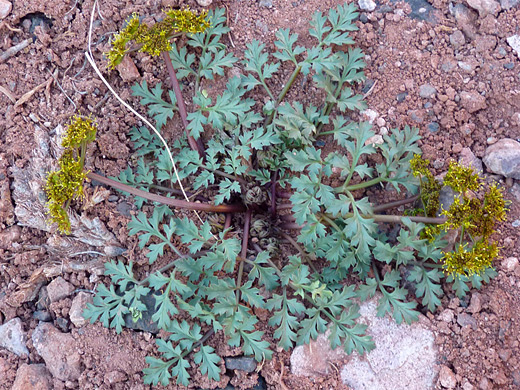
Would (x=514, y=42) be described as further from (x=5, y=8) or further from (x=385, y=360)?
(x=5, y=8)

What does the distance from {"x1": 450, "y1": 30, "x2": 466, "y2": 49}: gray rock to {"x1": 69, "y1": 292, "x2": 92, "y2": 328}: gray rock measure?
12.8ft

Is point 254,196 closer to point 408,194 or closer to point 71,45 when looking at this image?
point 408,194

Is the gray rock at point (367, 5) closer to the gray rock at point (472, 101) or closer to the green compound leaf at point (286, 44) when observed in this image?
the green compound leaf at point (286, 44)

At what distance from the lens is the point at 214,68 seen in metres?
4.17

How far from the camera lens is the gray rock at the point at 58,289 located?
4.07 meters

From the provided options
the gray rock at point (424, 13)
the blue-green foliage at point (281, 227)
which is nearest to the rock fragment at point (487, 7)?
the gray rock at point (424, 13)

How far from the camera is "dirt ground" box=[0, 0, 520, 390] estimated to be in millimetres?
3918

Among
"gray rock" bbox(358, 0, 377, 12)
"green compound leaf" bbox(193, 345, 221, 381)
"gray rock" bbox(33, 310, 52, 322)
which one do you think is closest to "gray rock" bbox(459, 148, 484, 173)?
"gray rock" bbox(358, 0, 377, 12)

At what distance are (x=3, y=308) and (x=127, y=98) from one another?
82.4 inches

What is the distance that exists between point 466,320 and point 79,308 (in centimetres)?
311

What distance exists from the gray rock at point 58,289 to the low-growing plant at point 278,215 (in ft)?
1.13

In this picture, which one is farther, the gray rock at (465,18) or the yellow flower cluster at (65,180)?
the gray rock at (465,18)

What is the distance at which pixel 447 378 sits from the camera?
3672 mm

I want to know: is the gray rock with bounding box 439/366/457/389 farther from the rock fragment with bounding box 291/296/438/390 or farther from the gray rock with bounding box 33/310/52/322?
the gray rock with bounding box 33/310/52/322
